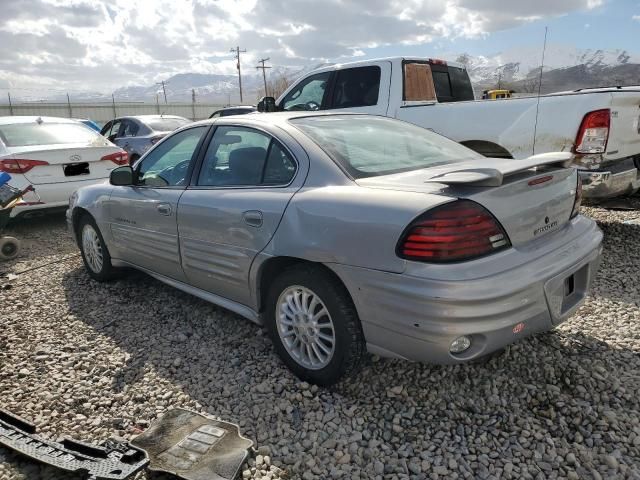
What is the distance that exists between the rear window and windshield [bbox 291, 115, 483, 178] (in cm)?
503

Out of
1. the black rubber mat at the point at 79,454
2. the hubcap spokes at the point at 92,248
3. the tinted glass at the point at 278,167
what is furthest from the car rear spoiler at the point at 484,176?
the hubcap spokes at the point at 92,248

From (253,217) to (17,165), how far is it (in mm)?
4565

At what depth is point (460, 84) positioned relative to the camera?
7062 millimetres

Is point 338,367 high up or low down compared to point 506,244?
down

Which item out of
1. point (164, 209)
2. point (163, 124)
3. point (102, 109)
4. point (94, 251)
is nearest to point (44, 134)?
point (94, 251)

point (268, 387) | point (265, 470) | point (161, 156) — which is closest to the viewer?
point (265, 470)

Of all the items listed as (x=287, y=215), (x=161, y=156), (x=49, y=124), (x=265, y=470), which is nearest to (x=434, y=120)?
(x=161, y=156)

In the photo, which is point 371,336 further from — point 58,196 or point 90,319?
point 58,196

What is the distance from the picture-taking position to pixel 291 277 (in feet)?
8.66

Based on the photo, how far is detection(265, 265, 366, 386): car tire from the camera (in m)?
2.44

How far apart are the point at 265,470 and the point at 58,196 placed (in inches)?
210

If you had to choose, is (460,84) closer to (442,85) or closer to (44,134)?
(442,85)

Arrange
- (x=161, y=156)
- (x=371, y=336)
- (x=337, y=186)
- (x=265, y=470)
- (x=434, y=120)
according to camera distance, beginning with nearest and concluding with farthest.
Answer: (x=265, y=470), (x=371, y=336), (x=337, y=186), (x=161, y=156), (x=434, y=120)

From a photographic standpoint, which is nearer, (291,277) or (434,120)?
(291,277)
